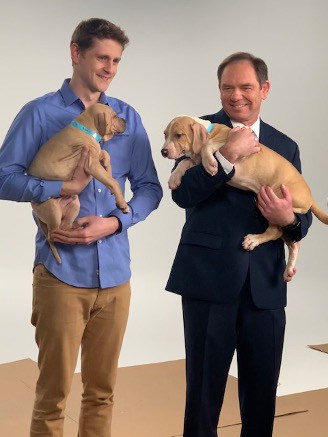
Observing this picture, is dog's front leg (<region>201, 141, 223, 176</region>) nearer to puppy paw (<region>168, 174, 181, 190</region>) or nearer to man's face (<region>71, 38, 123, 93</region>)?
puppy paw (<region>168, 174, 181, 190</region>)

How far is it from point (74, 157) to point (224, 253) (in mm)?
643

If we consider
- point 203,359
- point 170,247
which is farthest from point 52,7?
point 203,359

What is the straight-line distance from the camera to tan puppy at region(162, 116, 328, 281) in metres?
2.79

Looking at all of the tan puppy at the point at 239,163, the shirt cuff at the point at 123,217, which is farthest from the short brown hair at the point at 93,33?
the shirt cuff at the point at 123,217

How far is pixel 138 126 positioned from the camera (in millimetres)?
2961

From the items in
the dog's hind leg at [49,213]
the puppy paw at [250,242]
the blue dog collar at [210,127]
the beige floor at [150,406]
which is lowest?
the beige floor at [150,406]

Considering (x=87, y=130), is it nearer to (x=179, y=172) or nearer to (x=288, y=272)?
(x=179, y=172)

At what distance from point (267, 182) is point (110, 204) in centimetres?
57

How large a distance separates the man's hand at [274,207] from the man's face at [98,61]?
68 centimetres

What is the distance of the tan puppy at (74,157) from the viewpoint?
8.70 feet

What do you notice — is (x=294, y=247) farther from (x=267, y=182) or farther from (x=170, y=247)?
(x=170, y=247)

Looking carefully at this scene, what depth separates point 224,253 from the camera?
2.86 m

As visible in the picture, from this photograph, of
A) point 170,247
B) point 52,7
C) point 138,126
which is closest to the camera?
point 138,126

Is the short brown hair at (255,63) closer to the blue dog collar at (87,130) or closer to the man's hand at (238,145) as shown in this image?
the man's hand at (238,145)
